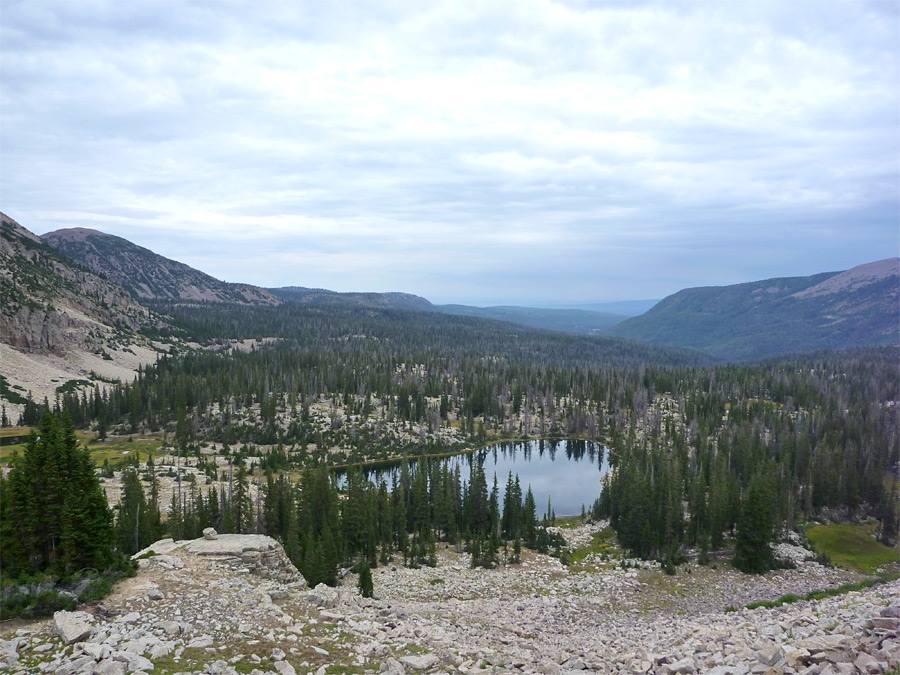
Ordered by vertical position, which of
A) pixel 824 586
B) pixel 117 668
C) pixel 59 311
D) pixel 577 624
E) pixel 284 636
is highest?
pixel 59 311

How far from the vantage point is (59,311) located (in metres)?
150

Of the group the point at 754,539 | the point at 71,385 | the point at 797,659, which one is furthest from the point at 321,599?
the point at 71,385

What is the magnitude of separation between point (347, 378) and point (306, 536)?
95319 millimetres

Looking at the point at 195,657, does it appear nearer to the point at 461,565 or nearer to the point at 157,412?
the point at 461,565

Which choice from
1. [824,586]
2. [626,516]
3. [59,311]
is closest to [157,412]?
[59,311]

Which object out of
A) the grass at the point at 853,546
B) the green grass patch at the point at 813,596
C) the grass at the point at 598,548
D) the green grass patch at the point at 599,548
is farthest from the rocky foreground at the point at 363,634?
the grass at the point at 853,546

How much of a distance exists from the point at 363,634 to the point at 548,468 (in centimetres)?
8696

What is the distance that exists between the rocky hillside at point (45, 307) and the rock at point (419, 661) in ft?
495

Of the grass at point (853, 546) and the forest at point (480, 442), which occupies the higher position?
the forest at point (480, 442)

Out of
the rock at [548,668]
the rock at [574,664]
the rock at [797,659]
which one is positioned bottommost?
the rock at [574,664]

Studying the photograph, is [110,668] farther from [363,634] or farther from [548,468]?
[548,468]

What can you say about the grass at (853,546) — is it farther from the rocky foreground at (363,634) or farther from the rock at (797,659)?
the rock at (797,659)

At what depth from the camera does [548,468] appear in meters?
103

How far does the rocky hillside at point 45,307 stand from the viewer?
132m
